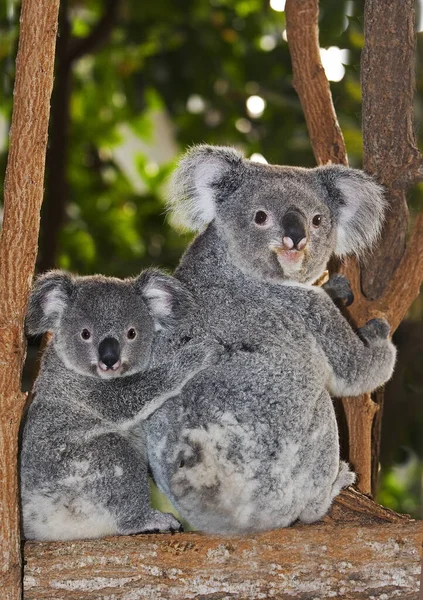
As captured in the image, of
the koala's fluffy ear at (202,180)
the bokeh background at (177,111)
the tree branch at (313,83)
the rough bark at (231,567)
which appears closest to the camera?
the rough bark at (231,567)

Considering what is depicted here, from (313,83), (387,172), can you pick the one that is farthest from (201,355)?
(313,83)

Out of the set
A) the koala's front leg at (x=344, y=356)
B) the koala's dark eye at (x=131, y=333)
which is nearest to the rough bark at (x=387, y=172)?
the koala's front leg at (x=344, y=356)

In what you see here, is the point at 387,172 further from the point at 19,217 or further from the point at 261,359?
the point at 19,217

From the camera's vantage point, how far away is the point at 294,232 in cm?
285

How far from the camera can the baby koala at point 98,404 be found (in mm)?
2789

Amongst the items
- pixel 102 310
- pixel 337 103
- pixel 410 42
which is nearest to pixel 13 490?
pixel 102 310

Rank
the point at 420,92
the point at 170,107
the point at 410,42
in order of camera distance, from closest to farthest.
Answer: the point at 410,42, the point at 420,92, the point at 170,107

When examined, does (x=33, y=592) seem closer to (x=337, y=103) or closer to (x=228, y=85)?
(x=337, y=103)

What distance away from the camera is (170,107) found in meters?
5.52

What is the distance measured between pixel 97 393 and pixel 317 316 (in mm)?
834

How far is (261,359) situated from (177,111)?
10.9ft

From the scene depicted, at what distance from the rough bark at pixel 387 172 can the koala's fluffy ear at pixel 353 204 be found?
29 cm

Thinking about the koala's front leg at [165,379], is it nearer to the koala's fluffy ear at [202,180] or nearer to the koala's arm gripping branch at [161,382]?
the koala's arm gripping branch at [161,382]

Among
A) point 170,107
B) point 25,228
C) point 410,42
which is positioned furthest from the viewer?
point 170,107
